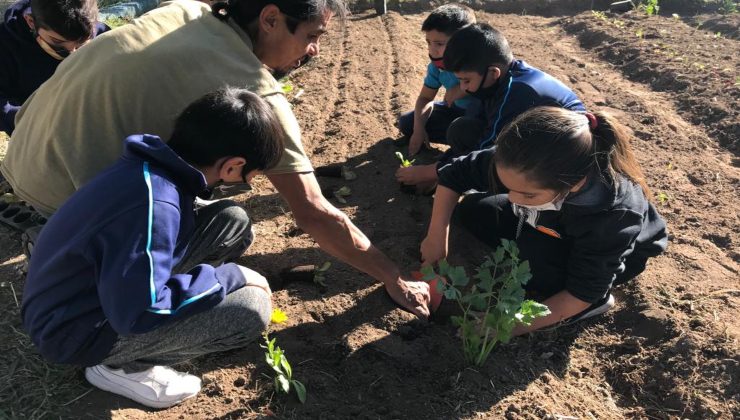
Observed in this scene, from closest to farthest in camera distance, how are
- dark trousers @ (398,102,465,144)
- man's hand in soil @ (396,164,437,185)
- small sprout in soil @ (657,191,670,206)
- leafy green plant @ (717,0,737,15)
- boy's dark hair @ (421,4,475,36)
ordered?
man's hand in soil @ (396,164,437,185), small sprout in soil @ (657,191,670,206), boy's dark hair @ (421,4,475,36), dark trousers @ (398,102,465,144), leafy green plant @ (717,0,737,15)

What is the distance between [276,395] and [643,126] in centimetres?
385

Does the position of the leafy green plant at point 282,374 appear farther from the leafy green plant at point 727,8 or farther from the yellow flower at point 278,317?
the leafy green plant at point 727,8

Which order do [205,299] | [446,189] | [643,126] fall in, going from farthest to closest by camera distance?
[643,126] → [446,189] → [205,299]

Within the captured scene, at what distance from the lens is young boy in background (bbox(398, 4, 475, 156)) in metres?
4.05

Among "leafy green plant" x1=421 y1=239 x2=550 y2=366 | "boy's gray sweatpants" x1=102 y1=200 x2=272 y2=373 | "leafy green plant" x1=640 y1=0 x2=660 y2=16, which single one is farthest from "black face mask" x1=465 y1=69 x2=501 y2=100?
"leafy green plant" x1=640 y1=0 x2=660 y2=16

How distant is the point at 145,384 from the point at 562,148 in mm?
1913

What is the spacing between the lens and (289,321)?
2924 mm

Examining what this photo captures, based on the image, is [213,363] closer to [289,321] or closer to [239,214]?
[289,321]

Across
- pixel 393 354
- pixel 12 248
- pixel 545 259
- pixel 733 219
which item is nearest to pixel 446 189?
pixel 545 259

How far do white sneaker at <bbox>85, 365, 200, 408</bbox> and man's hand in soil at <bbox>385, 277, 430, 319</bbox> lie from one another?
98 centimetres

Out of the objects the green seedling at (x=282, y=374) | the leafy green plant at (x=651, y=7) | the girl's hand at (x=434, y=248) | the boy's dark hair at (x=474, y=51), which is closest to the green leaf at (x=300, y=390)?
the green seedling at (x=282, y=374)

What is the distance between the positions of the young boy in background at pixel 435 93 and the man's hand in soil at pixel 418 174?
1.64ft

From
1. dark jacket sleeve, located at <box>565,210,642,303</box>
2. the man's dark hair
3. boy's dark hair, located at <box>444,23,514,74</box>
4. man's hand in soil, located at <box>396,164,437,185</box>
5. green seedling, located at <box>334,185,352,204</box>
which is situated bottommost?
green seedling, located at <box>334,185,352,204</box>

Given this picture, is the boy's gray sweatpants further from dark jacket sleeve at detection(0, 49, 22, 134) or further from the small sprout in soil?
the small sprout in soil
